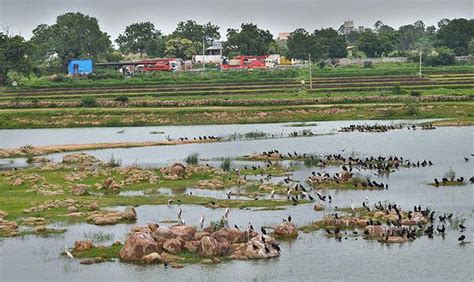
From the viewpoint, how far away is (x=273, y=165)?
6406 centimetres

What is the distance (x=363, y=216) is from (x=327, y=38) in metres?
156

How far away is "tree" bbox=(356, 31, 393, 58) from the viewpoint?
19100 centimetres

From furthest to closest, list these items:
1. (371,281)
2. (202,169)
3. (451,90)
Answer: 1. (451,90)
2. (202,169)
3. (371,281)

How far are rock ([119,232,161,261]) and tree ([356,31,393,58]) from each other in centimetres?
15831

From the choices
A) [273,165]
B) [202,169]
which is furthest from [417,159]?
[202,169]

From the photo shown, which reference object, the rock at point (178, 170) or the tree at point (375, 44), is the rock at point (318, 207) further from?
the tree at point (375, 44)

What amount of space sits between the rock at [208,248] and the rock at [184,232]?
1.08m

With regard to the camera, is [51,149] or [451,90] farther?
[451,90]

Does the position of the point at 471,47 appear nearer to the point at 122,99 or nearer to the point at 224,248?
the point at 122,99

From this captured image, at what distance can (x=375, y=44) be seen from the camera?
191 meters

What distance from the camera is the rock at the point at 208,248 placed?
37562 millimetres

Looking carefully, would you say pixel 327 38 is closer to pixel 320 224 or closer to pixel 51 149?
pixel 51 149

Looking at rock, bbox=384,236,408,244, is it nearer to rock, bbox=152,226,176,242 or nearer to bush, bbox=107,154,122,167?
rock, bbox=152,226,176,242

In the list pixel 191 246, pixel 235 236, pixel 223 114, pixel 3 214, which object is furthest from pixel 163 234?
pixel 223 114
